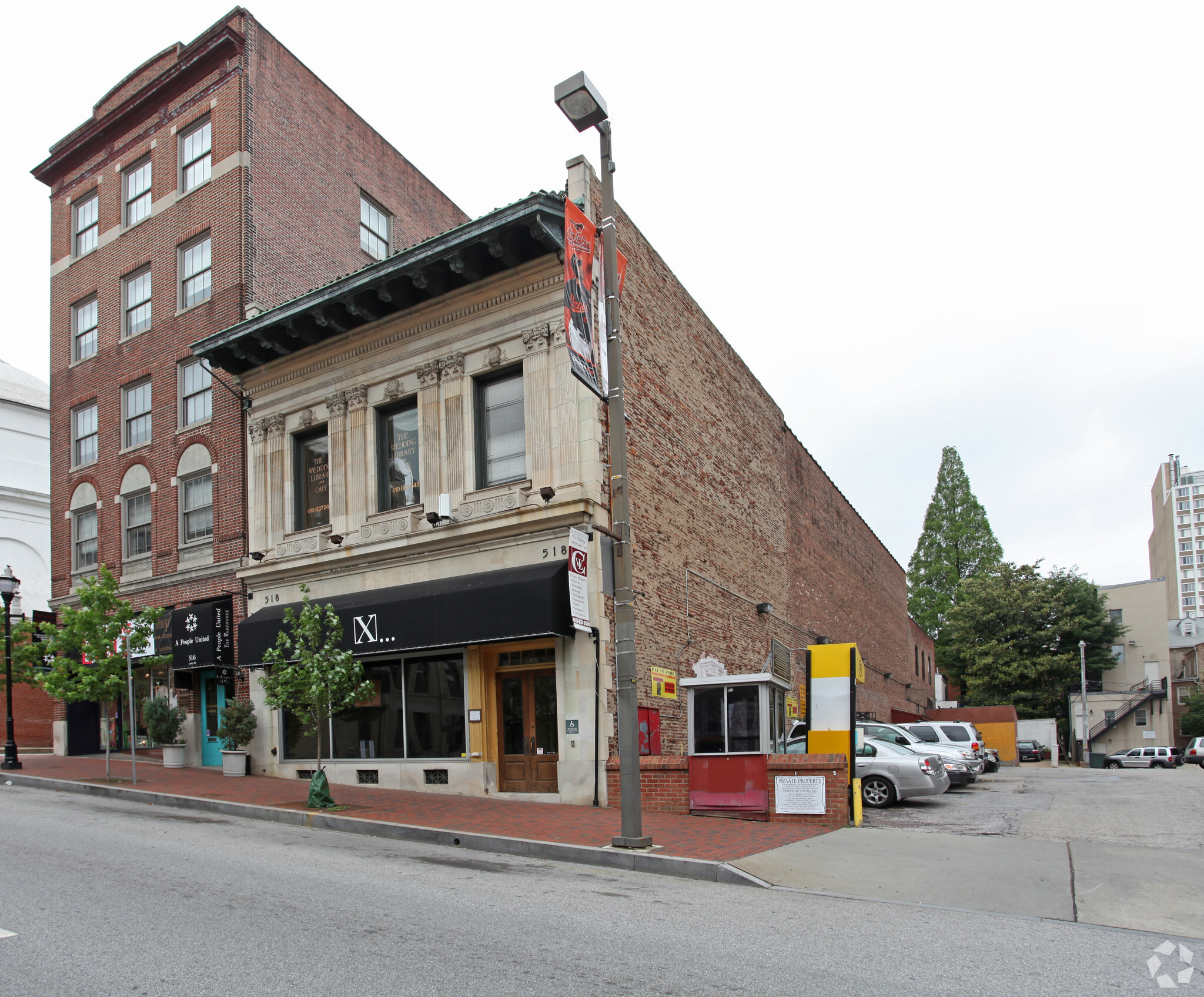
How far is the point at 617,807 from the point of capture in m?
15.7

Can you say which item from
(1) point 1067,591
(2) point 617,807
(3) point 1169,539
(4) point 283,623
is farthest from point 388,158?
(3) point 1169,539

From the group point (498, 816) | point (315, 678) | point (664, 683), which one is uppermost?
point (315, 678)

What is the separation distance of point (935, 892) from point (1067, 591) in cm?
5915

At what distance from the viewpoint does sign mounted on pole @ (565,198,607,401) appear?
11.4 metres

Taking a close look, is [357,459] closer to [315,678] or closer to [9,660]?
[315,678]

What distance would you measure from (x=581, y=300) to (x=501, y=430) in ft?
22.9

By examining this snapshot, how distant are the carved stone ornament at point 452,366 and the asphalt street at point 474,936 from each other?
10236 mm

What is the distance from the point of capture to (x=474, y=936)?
23.5 feet

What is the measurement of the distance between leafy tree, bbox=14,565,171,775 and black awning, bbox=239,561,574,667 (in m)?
2.60

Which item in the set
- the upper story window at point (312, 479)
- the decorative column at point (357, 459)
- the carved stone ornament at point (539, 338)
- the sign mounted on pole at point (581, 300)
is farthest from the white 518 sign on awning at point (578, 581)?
the upper story window at point (312, 479)

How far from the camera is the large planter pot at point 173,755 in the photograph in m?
22.6

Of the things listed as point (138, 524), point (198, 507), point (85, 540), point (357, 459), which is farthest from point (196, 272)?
point (357, 459)

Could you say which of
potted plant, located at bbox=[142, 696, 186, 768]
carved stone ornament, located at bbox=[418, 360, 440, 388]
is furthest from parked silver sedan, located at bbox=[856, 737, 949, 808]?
potted plant, located at bbox=[142, 696, 186, 768]

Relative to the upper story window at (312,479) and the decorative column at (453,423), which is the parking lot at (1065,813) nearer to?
the decorative column at (453,423)
